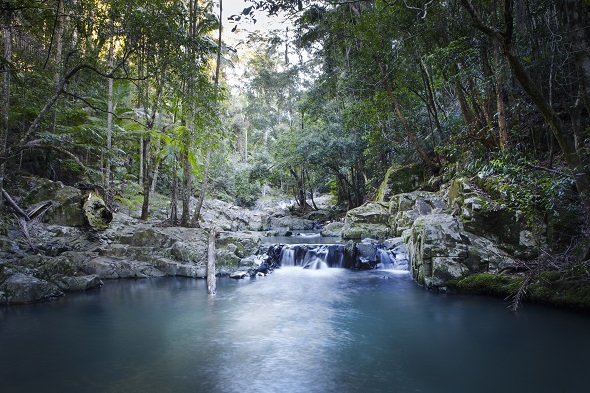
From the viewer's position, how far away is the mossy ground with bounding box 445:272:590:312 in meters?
5.96

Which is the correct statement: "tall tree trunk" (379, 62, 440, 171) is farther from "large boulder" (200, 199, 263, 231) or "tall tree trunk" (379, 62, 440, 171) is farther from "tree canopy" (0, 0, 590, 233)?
"large boulder" (200, 199, 263, 231)

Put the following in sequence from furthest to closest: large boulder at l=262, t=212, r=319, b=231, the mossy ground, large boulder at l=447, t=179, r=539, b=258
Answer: large boulder at l=262, t=212, r=319, b=231
large boulder at l=447, t=179, r=539, b=258
the mossy ground

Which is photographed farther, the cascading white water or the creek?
the cascading white water

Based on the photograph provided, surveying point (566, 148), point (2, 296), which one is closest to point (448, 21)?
point (566, 148)

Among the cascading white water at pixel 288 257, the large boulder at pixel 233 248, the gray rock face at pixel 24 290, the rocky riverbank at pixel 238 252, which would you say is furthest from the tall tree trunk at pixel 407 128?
the gray rock face at pixel 24 290

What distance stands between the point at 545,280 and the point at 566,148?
2.75m

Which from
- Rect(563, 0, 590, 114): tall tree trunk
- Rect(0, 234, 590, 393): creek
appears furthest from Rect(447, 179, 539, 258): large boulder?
Rect(563, 0, 590, 114): tall tree trunk

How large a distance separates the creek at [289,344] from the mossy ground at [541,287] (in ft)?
0.67

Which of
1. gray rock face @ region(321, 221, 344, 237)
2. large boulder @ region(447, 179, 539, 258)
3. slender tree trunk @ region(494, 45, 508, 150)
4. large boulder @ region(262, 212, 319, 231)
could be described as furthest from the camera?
large boulder @ region(262, 212, 319, 231)

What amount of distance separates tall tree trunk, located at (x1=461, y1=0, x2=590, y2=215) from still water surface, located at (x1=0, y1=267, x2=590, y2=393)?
8.18ft

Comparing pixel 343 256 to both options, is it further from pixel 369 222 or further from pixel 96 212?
pixel 96 212

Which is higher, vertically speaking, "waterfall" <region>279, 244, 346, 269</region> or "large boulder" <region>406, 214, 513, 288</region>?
"large boulder" <region>406, 214, 513, 288</region>

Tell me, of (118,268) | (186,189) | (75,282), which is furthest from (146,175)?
(75,282)

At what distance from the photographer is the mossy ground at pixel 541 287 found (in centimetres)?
596
